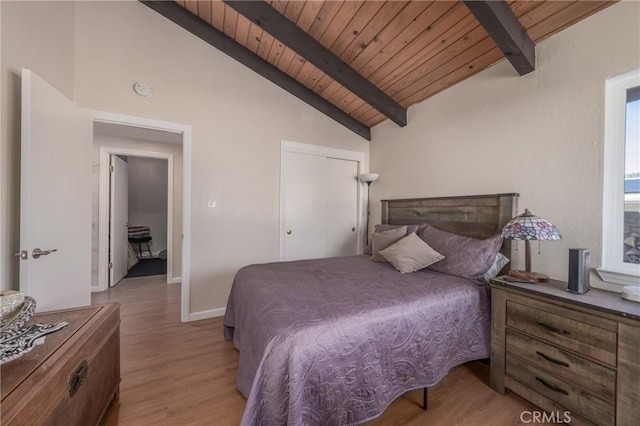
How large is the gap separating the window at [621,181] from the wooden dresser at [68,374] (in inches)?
113

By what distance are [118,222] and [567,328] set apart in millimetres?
5235

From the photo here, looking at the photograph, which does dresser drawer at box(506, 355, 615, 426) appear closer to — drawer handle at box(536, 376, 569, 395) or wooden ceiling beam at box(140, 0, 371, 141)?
drawer handle at box(536, 376, 569, 395)

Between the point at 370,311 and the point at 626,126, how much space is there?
2.01 m

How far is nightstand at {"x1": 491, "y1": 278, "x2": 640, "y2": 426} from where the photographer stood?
118cm

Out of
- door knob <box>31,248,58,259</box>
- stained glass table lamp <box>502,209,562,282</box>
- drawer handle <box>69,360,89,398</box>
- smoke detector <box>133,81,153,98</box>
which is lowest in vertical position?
drawer handle <box>69,360,89,398</box>

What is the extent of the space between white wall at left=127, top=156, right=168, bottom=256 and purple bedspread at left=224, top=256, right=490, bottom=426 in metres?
4.66

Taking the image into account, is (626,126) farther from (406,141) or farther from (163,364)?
(163,364)

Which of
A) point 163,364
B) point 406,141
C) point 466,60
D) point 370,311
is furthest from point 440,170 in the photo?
point 163,364

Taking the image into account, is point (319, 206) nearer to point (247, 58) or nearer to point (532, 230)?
point (247, 58)

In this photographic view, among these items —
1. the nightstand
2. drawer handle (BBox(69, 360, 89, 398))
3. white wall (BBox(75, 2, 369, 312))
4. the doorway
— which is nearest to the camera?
drawer handle (BBox(69, 360, 89, 398))

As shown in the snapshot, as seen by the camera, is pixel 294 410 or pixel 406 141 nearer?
pixel 294 410

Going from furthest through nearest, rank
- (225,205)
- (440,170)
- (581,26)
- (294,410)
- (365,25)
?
(225,205)
(440,170)
(365,25)
(581,26)
(294,410)

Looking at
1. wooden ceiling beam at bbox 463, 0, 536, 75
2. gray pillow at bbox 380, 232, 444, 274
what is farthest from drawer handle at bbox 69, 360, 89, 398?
wooden ceiling beam at bbox 463, 0, 536, 75

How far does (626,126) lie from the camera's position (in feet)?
5.21
